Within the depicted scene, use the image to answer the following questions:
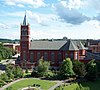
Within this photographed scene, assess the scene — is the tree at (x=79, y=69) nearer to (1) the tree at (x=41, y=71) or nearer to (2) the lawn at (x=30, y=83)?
(1) the tree at (x=41, y=71)

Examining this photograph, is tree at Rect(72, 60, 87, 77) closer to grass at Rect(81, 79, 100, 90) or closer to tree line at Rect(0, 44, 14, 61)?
grass at Rect(81, 79, 100, 90)

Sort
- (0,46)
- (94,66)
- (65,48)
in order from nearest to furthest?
1. (94,66)
2. (65,48)
3. (0,46)

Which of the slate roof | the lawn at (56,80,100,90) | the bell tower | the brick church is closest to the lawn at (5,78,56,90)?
the lawn at (56,80,100,90)

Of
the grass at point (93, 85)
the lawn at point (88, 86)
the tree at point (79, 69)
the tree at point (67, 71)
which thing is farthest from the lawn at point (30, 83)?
the tree at point (79, 69)

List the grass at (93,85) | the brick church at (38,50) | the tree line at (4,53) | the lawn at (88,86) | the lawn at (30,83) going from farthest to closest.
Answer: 1. the tree line at (4,53)
2. the brick church at (38,50)
3. the grass at (93,85)
4. the lawn at (30,83)
5. the lawn at (88,86)

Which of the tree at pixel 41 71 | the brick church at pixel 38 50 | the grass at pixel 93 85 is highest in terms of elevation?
the brick church at pixel 38 50

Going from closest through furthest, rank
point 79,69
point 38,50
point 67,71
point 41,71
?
point 67,71 < point 79,69 < point 41,71 < point 38,50

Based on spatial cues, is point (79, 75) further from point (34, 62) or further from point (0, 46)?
point (0, 46)

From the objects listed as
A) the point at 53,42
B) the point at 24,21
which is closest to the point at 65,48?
the point at 53,42

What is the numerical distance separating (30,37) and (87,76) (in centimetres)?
2934

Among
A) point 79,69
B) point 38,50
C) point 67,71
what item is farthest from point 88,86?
point 38,50

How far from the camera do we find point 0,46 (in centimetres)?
10669

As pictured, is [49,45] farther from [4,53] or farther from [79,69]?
[4,53]

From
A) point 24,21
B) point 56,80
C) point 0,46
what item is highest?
point 24,21
